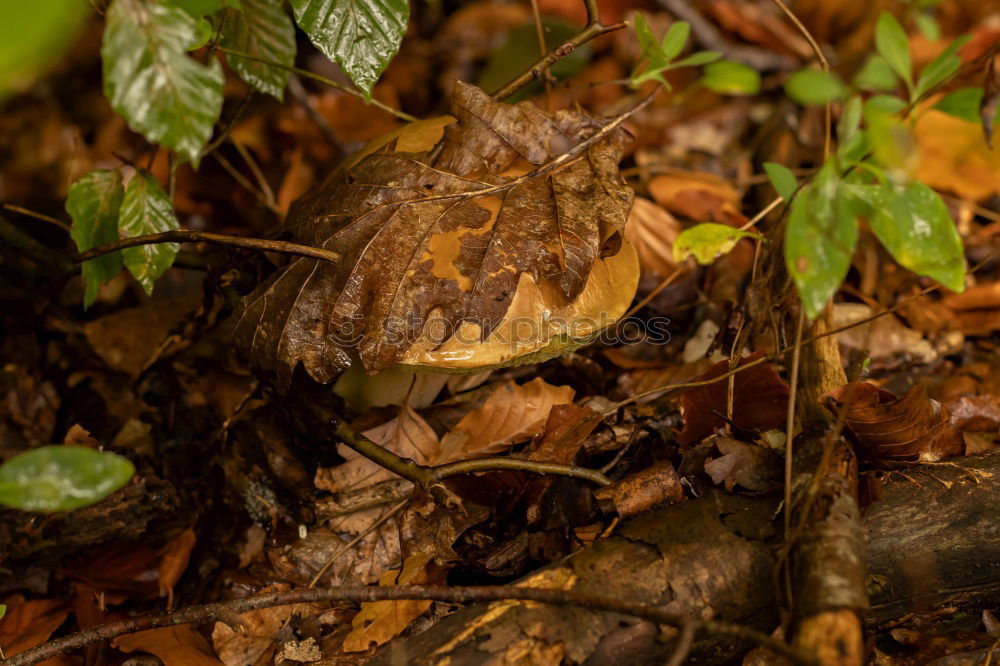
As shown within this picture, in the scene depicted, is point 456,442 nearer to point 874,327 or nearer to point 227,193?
point 874,327

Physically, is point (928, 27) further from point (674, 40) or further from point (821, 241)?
point (674, 40)

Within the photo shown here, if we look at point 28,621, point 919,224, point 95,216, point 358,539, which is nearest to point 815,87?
point 919,224

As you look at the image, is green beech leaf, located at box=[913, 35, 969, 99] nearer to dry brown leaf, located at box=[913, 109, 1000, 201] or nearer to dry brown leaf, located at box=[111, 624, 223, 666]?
dry brown leaf, located at box=[913, 109, 1000, 201]

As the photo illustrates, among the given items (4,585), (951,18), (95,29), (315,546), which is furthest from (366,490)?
(951,18)

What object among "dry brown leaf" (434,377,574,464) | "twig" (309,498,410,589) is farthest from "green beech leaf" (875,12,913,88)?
"twig" (309,498,410,589)

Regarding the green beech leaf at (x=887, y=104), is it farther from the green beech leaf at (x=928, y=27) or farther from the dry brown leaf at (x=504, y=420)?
the dry brown leaf at (x=504, y=420)

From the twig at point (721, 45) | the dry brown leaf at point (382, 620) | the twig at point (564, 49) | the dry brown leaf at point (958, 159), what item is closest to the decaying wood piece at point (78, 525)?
the dry brown leaf at point (382, 620)
